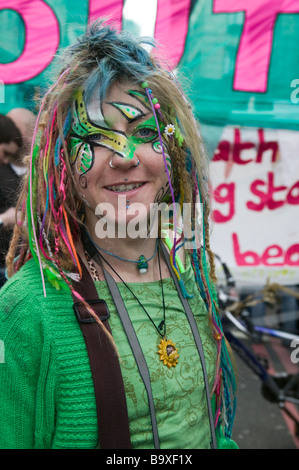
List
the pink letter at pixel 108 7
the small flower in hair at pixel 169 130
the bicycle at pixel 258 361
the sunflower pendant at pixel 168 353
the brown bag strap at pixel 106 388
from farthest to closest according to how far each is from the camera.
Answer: the bicycle at pixel 258 361 < the pink letter at pixel 108 7 < the small flower in hair at pixel 169 130 < the sunflower pendant at pixel 168 353 < the brown bag strap at pixel 106 388

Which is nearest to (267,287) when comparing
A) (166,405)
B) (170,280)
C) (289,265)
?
(289,265)

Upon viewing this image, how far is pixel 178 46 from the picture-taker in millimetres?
2588

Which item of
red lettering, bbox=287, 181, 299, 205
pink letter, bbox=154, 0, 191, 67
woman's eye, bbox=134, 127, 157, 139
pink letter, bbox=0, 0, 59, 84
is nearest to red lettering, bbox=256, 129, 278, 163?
red lettering, bbox=287, 181, 299, 205

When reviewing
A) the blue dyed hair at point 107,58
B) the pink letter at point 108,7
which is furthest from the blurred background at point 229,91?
the blue dyed hair at point 107,58

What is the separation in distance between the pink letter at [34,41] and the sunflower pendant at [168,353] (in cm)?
197

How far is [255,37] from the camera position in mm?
2561

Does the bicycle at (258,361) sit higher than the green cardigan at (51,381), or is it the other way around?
the green cardigan at (51,381)

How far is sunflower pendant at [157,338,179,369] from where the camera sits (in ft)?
3.87

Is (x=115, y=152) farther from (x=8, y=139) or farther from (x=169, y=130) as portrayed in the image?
(x=8, y=139)

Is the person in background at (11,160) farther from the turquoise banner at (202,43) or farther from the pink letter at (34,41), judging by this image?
the pink letter at (34,41)

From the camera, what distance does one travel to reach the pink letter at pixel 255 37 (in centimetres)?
253

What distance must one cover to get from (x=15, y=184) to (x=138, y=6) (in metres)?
1.26

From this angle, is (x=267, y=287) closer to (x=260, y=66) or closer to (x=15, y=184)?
(x=260, y=66)

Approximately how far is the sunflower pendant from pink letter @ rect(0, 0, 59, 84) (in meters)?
1.97
